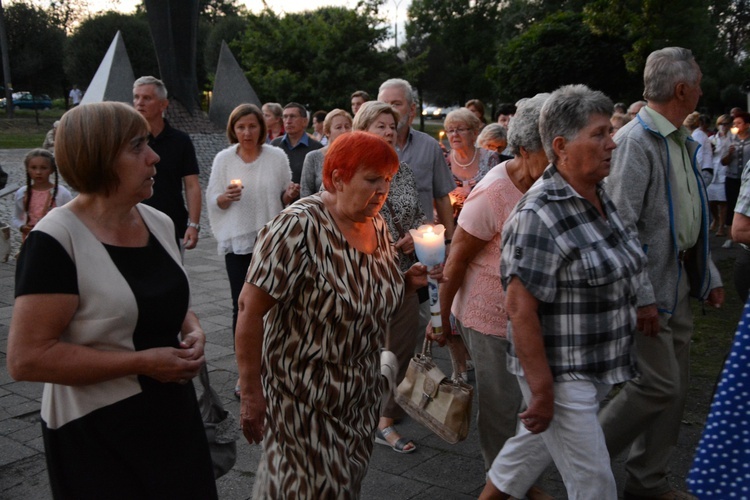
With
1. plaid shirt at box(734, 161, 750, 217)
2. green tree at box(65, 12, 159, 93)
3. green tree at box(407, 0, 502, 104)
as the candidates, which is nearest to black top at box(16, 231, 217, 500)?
plaid shirt at box(734, 161, 750, 217)

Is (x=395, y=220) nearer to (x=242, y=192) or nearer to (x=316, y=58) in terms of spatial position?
(x=242, y=192)

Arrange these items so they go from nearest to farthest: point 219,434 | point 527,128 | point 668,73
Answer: point 219,434 < point 527,128 < point 668,73

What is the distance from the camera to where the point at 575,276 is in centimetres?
269

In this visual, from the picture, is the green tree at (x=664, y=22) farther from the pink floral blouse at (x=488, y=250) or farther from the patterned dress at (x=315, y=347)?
the patterned dress at (x=315, y=347)

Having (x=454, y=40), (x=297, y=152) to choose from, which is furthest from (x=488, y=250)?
(x=454, y=40)

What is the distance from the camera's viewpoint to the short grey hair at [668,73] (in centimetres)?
366

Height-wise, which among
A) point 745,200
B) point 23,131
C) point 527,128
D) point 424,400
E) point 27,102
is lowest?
point 23,131

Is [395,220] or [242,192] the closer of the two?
[395,220]

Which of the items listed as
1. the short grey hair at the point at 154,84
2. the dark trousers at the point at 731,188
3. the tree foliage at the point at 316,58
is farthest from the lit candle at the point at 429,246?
the tree foliage at the point at 316,58

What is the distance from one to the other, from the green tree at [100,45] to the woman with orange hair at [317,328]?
132 ft

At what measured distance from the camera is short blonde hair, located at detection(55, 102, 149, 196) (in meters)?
2.21

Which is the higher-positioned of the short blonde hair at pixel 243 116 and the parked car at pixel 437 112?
the short blonde hair at pixel 243 116

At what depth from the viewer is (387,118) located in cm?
426

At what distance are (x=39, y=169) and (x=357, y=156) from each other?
445 centimetres
